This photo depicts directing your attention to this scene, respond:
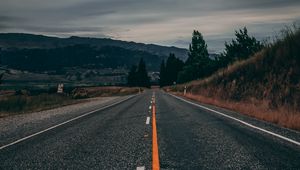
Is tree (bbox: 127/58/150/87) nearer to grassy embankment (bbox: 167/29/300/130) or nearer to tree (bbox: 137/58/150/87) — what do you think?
tree (bbox: 137/58/150/87)

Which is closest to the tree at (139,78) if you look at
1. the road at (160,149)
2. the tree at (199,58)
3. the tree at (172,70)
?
the tree at (172,70)

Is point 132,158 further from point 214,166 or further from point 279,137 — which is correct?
point 279,137

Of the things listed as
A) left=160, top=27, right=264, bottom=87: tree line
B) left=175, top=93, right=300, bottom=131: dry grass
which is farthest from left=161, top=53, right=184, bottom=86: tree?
left=175, top=93, right=300, bottom=131: dry grass

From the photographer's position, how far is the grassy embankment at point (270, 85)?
16.1 metres

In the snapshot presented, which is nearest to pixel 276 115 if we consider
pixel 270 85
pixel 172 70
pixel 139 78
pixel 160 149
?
pixel 270 85

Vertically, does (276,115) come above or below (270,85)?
below

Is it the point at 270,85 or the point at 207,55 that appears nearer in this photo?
the point at 270,85

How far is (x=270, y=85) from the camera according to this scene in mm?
20969

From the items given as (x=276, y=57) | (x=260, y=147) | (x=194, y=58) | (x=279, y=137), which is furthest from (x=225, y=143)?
(x=194, y=58)

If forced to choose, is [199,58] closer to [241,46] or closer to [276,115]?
[241,46]

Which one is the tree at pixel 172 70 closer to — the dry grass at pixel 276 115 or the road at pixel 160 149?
the dry grass at pixel 276 115

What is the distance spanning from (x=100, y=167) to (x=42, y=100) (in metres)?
29.8

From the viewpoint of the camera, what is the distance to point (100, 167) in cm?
695

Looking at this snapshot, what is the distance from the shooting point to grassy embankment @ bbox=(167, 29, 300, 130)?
16.1 metres
